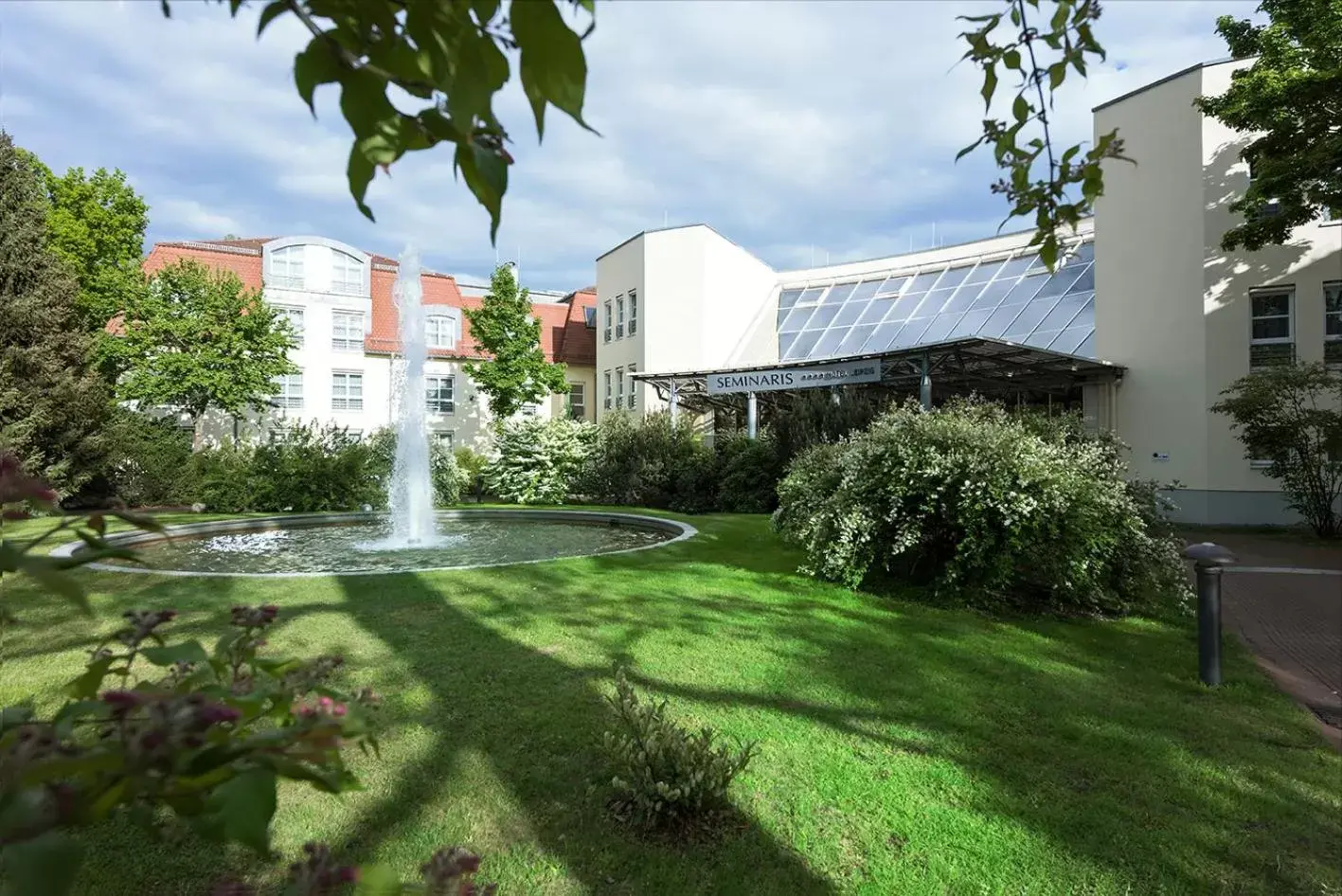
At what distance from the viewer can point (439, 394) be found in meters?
37.2

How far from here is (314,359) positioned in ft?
115

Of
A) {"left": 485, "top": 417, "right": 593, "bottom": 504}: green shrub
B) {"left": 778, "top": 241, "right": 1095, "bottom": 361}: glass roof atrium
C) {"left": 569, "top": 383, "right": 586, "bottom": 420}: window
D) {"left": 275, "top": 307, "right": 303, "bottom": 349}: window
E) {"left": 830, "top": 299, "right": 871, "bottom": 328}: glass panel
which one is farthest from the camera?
{"left": 569, "top": 383, "right": 586, "bottom": 420}: window

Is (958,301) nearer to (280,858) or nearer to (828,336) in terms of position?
(828,336)

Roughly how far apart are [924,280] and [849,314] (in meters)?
3.25

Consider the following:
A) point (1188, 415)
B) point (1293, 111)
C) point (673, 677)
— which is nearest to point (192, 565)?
point (673, 677)

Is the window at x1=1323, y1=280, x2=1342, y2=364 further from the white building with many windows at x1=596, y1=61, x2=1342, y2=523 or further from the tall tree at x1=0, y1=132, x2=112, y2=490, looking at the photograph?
the tall tree at x1=0, y1=132, x2=112, y2=490

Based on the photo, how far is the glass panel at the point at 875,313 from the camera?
28.9 meters

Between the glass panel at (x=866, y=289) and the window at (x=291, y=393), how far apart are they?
25.7m

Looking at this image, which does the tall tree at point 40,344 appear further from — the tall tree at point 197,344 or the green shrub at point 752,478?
the green shrub at point 752,478

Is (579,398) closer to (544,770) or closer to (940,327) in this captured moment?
(940,327)

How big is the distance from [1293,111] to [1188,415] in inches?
319

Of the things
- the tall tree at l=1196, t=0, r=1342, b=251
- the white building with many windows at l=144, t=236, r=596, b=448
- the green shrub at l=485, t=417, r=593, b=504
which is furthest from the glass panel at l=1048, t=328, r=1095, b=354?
the white building with many windows at l=144, t=236, r=596, b=448

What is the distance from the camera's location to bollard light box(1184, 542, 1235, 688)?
5.38 metres

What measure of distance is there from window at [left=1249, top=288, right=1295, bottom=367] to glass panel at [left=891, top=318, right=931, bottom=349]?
9.95 meters
